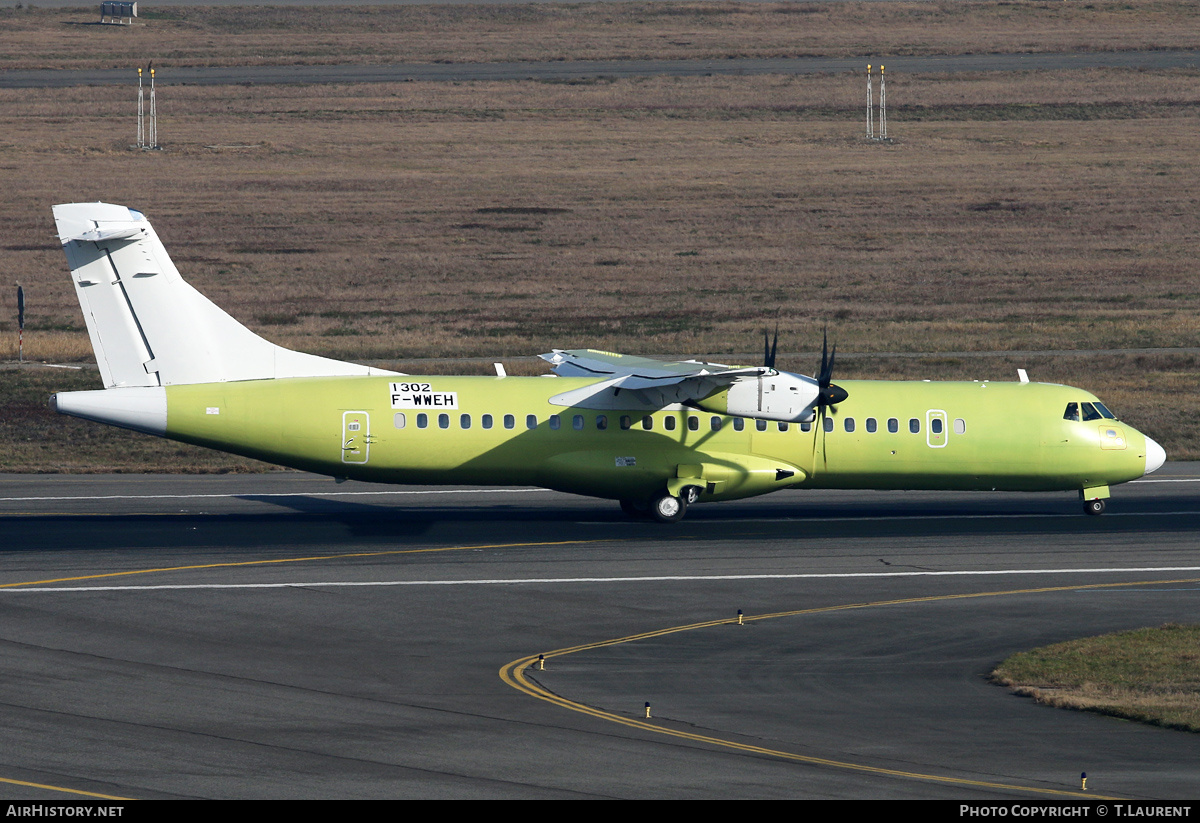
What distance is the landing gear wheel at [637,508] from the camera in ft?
110

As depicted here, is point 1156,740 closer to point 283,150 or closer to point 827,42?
point 283,150

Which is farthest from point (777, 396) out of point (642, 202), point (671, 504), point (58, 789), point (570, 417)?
point (642, 202)

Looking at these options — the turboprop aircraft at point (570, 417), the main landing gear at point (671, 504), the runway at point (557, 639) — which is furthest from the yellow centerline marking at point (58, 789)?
the main landing gear at point (671, 504)

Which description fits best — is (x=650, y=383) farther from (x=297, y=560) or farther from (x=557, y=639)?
(x=557, y=639)

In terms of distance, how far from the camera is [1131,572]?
28.4m

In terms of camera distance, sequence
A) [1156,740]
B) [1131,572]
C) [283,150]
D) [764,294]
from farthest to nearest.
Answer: [283,150], [764,294], [1131,572], [1156,740]

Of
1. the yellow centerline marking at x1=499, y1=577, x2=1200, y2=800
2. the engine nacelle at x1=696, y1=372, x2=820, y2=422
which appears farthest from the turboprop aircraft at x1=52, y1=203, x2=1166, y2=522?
the yellow centerline marking at x1=499, y1=577, x2=1200, y2=800

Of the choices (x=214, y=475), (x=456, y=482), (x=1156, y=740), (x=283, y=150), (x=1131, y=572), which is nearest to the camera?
(x=1156, y=740)

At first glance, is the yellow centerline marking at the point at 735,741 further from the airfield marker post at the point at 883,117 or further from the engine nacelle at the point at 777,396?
the airfield marker post at the point at 883,117

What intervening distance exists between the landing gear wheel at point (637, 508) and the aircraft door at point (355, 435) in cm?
616

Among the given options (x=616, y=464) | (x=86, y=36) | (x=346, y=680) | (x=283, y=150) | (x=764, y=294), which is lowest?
(x=346, y=680)

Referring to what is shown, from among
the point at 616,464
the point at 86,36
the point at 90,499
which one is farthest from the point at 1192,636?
the point at 86,36

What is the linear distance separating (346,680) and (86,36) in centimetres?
11957
